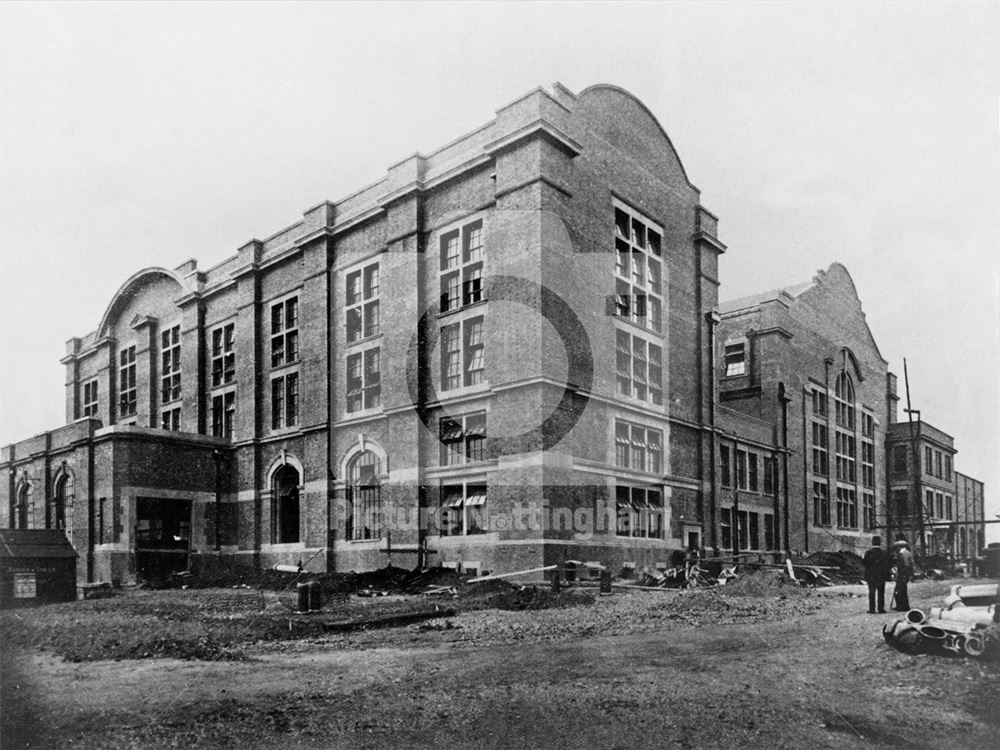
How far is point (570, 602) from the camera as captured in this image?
706 inches

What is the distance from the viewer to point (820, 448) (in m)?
21.7

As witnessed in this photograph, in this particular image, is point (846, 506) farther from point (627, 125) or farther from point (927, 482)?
point (627, 125)

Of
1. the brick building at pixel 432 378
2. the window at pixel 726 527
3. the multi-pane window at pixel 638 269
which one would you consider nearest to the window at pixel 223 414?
the brick building at pixel 432 378

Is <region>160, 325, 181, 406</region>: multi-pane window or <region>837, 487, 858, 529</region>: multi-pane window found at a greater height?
<region>160, 325, 181, 406</region>: multi-pane window

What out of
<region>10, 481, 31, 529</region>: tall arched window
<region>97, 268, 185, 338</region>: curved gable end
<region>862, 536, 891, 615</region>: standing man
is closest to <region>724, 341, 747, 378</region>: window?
<region>862, 536, 891, 615</region>: standing man

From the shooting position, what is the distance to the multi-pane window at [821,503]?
22.9 metres

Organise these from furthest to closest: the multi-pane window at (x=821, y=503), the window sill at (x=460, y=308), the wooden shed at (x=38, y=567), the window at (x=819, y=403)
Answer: the window sill at (x=460, y=308), the multi-pane window at (x=821, y=503), the wooden shed at (x=38, y=567), the window at (x=819, y=403)

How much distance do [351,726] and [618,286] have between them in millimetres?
19114

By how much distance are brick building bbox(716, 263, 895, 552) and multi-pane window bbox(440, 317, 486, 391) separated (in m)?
8.25

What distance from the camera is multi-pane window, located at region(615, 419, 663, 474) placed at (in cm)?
2450

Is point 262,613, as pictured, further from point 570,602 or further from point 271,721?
point 271,721

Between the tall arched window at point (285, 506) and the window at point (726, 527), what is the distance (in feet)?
52.3

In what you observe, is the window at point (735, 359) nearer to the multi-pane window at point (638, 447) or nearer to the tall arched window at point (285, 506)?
the multi-pane window at point (638, 447)

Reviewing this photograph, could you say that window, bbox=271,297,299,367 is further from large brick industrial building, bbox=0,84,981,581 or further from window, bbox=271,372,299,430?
window, bbox=271,372,299,430
